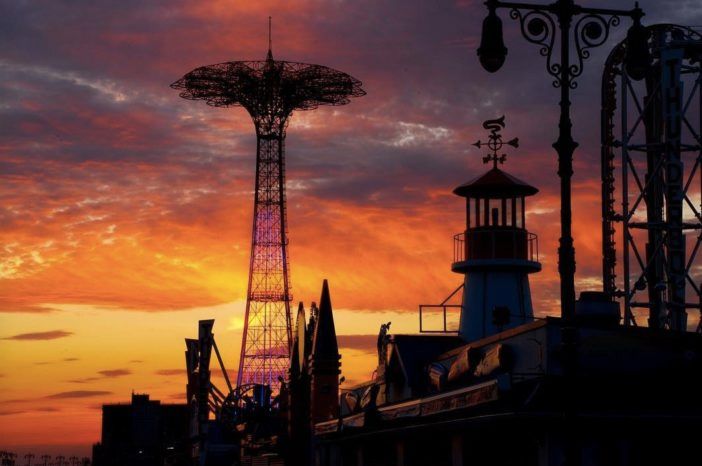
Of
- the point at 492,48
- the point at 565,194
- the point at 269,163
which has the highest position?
the point at 269,163

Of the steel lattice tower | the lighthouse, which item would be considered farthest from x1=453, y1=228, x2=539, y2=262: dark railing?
the steel lattice tower

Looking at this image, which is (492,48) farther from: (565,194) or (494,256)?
(494,256)

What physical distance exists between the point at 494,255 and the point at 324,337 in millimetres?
8696

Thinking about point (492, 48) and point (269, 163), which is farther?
point (269, 163)

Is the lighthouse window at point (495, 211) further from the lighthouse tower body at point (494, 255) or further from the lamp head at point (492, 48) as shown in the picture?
the lamp head at point (492, 48)

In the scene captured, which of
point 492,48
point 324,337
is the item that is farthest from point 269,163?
point 492,48

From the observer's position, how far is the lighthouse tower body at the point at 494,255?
4862 centimetres

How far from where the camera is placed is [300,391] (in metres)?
56.7

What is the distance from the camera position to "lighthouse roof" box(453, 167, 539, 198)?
159ft

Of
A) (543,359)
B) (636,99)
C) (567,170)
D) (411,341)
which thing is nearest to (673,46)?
(636,99)

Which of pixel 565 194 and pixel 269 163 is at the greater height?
pixel 269 163

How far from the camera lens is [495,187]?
4856 centimetres

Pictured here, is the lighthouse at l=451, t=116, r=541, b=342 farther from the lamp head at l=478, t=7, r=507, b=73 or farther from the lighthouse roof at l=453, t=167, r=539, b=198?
the lamp head at l=478, t=7, r=507, b=73

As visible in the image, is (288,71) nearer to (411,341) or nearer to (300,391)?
(300,391)
